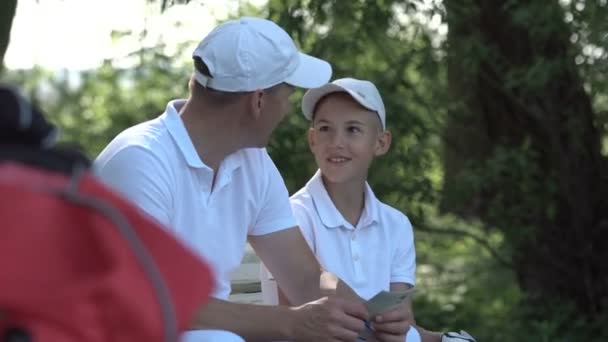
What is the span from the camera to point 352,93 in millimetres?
4586

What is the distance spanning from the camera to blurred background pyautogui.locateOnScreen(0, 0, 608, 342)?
666 cm

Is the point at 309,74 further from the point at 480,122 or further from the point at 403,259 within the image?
the point at 480,122

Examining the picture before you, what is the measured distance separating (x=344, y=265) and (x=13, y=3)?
56.8 inches

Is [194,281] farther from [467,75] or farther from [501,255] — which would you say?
[501,255]

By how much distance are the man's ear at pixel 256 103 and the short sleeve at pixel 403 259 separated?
0.99 metres

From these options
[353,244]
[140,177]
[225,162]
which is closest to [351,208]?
[353,244]

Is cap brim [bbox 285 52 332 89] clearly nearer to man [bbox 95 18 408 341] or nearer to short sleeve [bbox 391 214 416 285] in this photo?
man [bbox 95 18 408 341]

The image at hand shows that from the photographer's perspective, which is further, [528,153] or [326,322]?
[528,153]

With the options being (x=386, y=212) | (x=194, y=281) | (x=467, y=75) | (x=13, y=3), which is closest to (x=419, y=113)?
(x=467, y=75)

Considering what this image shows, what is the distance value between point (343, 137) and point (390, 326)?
84 cm

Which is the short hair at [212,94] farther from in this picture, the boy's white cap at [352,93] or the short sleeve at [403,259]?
the short sleeve at [403,259]

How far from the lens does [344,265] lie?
4496 mm

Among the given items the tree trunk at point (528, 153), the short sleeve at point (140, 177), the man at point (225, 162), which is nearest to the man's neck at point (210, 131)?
the man at point (225, 162)

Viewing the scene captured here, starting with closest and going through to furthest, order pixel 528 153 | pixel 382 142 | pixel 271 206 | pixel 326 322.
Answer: pixel 326 322
pixel 271 206
pixel 382 142
pixel 528 153
